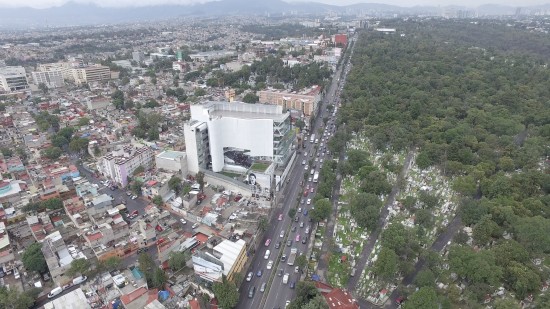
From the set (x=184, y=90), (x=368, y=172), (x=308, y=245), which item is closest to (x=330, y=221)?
(x=308, y=245)

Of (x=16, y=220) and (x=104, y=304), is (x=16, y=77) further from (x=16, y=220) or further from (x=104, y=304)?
(x=104, y=304)

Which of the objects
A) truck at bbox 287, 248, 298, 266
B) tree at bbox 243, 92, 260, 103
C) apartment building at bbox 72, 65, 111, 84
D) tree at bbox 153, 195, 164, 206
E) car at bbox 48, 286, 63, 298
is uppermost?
apartment building at bbox 72, 65, 111, 84

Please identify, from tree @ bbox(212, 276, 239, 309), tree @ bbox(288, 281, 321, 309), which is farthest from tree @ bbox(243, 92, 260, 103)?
tree @ bbox(288, 281, 321, 309)

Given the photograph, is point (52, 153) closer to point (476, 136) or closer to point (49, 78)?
point (49, 78)

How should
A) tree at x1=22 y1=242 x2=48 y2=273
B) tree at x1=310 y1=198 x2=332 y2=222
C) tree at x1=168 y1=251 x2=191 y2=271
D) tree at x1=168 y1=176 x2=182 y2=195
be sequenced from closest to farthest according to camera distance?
tree at x1=22 y1=242 x2=48 y2=273 → tree at x1=168 y1=251 x2=191 y2=271 → tree at x1=310 y1=198 x2=332 y2=222 → tree at x1=168 y1=176 x2=182 y2=195

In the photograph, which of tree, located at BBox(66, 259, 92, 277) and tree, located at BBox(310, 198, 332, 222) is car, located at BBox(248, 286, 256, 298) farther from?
tree, located at BBox(66, 259, 92, 277)
